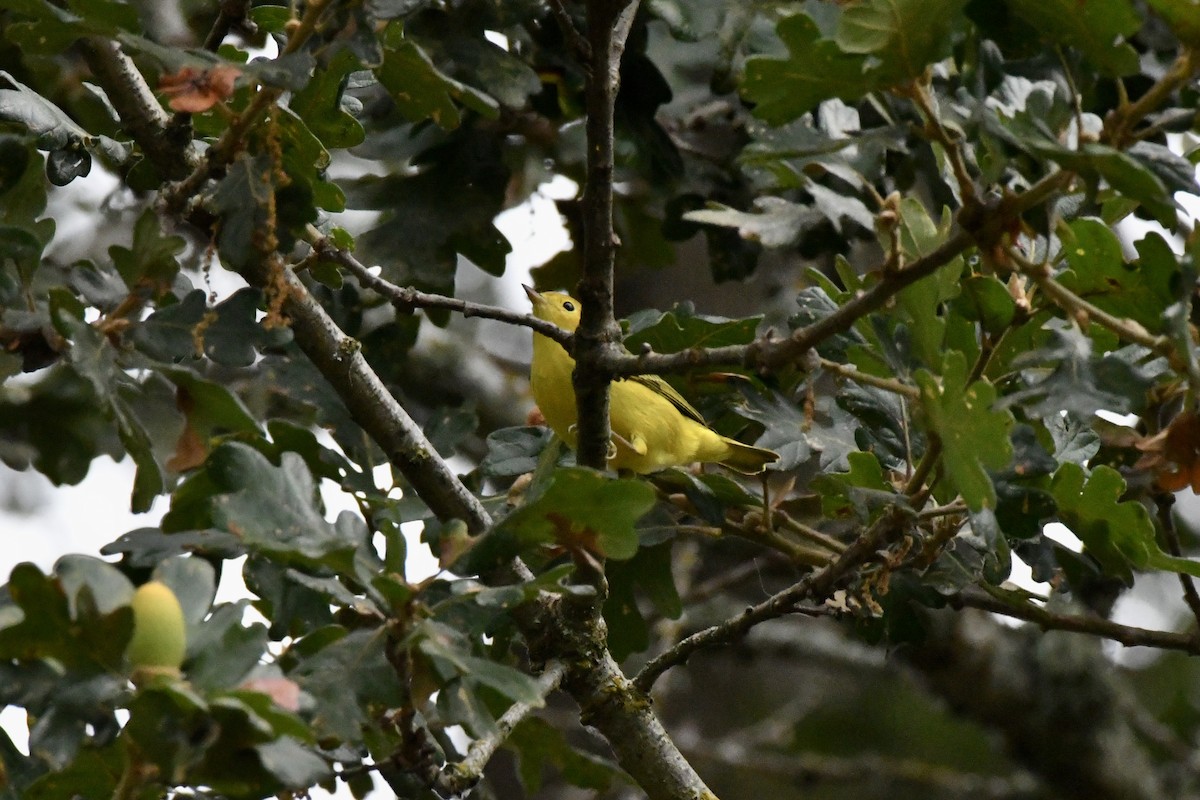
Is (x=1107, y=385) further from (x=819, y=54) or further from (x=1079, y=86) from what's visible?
(x=819, y=54)

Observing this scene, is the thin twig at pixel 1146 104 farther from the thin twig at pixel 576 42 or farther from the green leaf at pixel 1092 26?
the thin twig at pixel 576 42

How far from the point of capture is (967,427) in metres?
1.49

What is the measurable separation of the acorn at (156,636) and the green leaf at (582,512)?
1.25ft

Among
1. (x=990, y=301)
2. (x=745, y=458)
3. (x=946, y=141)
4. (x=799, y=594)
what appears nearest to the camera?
(x=946, y=141)

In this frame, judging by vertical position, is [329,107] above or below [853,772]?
above

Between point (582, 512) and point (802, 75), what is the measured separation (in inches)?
21.1

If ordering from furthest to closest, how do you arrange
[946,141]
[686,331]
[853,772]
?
[853,772] → [686,331] → [946,141]

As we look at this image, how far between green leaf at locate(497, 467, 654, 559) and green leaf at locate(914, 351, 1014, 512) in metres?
0.34

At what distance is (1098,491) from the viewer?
6.18ft

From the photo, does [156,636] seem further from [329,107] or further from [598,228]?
[329,107]

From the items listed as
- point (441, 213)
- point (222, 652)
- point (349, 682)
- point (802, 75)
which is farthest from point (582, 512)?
point (441, 213)

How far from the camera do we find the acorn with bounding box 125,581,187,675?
1158 mm

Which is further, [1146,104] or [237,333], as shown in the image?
[237,333]

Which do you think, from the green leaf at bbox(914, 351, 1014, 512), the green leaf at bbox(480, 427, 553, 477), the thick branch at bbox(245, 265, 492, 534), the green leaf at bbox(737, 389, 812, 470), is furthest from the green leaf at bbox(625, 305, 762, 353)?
the green leaf at bbox(914, 351, 1014, 512)
